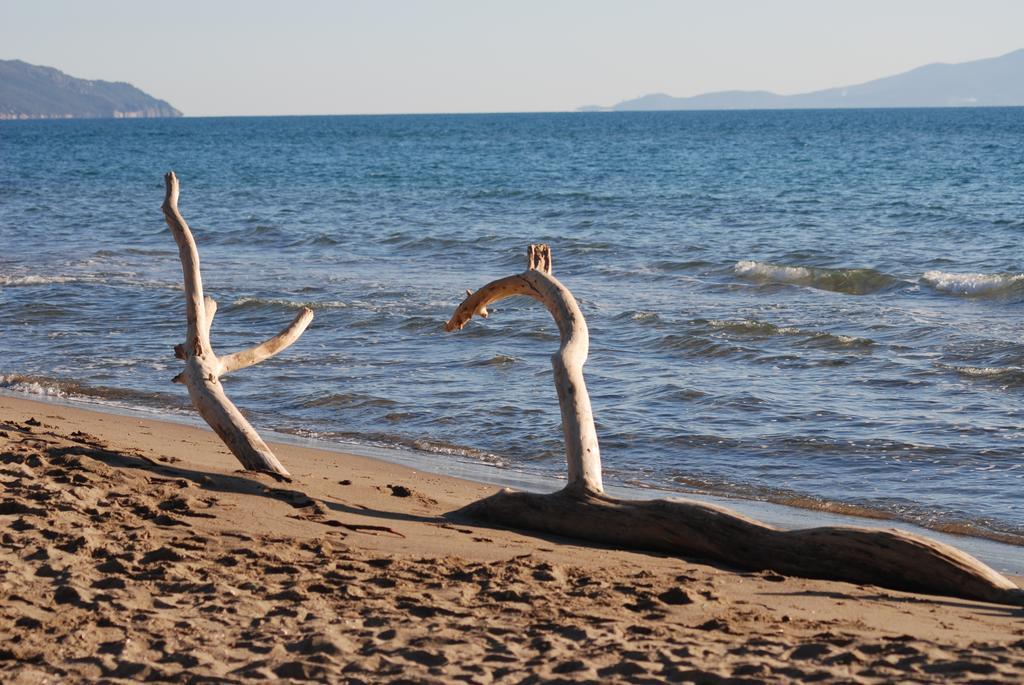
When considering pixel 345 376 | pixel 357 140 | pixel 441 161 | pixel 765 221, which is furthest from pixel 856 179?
pixel 357 140

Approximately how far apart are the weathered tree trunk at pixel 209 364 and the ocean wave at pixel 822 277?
10659 mm

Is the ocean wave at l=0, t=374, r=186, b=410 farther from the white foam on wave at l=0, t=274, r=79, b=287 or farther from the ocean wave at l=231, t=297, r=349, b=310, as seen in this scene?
the white foam on wave at l=0, t=274, r=79, b=287

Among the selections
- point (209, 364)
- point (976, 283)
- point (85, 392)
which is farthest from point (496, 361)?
point (976, 283)

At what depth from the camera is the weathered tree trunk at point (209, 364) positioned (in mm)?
7469

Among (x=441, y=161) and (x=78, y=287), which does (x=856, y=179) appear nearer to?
(x=441, y=161)

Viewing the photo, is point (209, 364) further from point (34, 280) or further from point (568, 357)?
point (34, 280)

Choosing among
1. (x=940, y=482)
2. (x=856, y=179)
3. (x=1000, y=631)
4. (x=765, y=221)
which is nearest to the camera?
(x=1000, y=631)

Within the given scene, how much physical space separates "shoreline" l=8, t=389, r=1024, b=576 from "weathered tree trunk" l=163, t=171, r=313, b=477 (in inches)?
48.5

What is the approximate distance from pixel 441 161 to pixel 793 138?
2530 centimetres

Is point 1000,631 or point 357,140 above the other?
point 357,140

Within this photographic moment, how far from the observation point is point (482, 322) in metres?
14.5

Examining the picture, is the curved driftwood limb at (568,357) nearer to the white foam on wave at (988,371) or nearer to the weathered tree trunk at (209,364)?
the weathered tree trunk at (209,364)

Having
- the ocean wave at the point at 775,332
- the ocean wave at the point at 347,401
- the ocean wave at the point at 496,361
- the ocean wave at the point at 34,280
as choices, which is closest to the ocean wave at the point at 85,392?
the ocean wave at the point at 347,401

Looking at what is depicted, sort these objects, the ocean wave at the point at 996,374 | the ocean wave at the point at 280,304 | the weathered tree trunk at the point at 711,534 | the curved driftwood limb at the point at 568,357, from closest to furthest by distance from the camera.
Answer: the weathered tree trunk at the point at 711,534 < the curved driftwood limb at the point at 568,357 < the ocean wave at the point at 996,374 < the ocean wave at the point at 280,304
